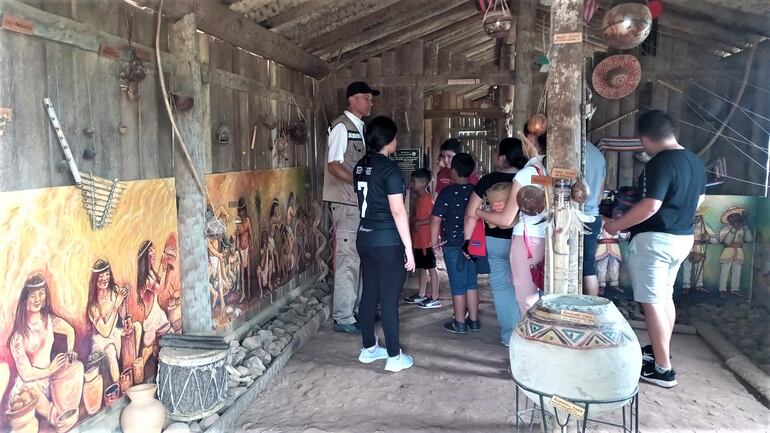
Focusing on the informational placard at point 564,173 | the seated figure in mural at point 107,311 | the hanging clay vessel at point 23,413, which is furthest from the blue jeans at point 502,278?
the hanging clay vessel at point 23,413

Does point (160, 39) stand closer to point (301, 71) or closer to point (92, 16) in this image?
point (92, 16)

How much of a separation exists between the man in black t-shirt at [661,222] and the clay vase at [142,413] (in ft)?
9.88

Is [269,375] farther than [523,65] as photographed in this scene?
No

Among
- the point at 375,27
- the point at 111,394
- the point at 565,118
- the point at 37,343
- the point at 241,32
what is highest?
the point at 375,27

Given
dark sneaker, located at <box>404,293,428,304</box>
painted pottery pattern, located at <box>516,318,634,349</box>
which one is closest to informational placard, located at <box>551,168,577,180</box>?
painted pottery pattern, located at <box>516,318,634,349</box>

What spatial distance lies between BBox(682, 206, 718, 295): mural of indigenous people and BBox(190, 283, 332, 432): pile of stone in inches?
151

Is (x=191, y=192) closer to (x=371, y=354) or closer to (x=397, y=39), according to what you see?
(x=371, y=354)

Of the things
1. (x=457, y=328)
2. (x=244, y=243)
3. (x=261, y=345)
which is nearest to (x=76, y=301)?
(x=261, y=345)

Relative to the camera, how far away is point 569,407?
222 centimetres

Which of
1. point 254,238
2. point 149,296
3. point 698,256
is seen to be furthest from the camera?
point 698,256

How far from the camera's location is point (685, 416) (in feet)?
10.8

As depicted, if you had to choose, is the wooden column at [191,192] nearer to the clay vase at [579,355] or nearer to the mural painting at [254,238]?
the mural painting at [254,238]

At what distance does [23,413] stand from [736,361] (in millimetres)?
4549

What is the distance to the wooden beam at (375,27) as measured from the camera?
5.68 metres
